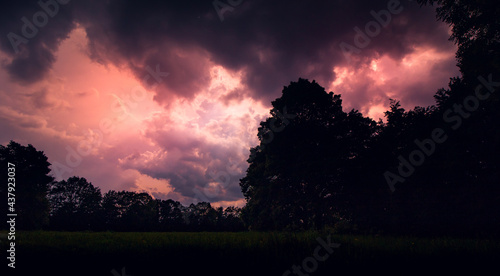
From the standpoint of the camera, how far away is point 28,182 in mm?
37750

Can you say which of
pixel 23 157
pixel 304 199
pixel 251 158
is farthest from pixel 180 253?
pixel 23 157

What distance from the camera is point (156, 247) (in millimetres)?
6059

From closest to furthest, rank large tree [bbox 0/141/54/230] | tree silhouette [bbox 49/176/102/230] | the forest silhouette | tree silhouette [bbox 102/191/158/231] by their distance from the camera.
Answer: the forest silhouette → large tree [bbox 0/141/54/230] → tree silhouette [bbox 49/176/102/230] → tree silhouette [bbox 102/191/158/231]

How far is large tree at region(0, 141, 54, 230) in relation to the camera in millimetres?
36219

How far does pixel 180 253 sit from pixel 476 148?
2366 centimetres

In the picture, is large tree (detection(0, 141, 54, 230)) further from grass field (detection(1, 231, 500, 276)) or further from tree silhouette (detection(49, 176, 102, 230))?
grass field (detection(1, 231, 500, 276))

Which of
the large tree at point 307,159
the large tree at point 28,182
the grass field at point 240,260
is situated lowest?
the grass field at point 240,260

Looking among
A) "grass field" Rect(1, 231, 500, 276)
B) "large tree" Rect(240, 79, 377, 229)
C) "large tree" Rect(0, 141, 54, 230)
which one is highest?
"large tree" Rect(0, 141, 54, 230)

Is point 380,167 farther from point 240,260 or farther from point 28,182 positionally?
point 28,182

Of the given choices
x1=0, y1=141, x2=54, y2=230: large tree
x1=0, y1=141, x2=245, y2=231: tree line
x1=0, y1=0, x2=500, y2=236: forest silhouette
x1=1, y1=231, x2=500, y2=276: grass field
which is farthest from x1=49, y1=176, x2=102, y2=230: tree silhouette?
x1=1, y1=231, x2=500, y2=276: grass field

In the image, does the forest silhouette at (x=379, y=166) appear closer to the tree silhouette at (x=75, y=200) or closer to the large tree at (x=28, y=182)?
the large tree at (x=28, y=182)

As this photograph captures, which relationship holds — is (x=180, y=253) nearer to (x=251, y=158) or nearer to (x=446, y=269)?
(x=446, y=269)

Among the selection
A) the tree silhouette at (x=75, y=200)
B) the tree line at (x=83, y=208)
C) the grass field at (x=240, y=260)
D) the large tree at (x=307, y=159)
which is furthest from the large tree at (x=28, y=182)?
the grass field at (x=240, y=260)

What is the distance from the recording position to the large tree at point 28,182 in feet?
119
